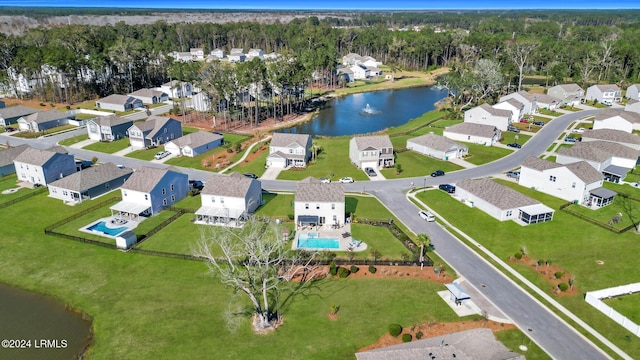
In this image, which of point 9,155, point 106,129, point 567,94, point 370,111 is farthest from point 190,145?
point 567,94

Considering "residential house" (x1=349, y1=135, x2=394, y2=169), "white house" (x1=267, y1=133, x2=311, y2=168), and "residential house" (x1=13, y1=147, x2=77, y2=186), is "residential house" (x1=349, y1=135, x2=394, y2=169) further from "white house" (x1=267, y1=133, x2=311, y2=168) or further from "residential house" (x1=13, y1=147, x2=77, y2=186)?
"residential house" (x1=13, y1=147, x2=77, y2=186)

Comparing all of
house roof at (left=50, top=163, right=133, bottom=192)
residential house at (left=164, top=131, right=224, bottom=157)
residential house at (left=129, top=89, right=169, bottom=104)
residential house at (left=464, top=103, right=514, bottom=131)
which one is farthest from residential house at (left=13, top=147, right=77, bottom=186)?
residential house at (left=464, top=103, right=514, bottom=131)

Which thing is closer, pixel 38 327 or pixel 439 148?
pixel 38 327

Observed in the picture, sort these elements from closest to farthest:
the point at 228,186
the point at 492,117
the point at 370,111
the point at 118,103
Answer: the point at 228,186, the point at 492,117, the point at 118,103, the point at 370,111

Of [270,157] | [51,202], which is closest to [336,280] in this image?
[270,157]

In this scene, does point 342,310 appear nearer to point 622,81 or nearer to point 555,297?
point 555,297

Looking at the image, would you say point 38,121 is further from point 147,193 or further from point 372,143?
point 372,143
